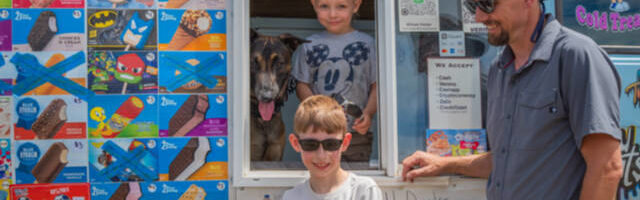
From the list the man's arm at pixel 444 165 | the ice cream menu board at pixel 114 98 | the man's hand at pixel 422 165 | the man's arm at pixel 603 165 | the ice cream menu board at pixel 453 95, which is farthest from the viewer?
the ice cream menu board at pixel 453 95

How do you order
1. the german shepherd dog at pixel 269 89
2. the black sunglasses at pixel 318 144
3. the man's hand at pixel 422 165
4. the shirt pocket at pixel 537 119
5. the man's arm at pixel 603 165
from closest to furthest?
the man's arm at pixel 603 165, the shirt pocket at pixel 537 119, the black sunglasses at pixel 318 144, the man's hand at pixel 422 165, the german shepherd dog at pixel 269 89

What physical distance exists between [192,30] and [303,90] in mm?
904

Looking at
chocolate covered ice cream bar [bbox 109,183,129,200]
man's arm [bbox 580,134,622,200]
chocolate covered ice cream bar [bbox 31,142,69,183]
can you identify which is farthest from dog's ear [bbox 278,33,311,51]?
man's arm [bbox 580,134,622,200]

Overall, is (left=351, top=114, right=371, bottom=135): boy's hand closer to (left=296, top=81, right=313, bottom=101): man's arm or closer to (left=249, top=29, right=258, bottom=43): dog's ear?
(left=296, top=81, right=313, bottom=101): man's arm

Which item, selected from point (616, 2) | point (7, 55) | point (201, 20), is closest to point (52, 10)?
point (7, 55)

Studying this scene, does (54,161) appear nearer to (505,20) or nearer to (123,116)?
(123,116)

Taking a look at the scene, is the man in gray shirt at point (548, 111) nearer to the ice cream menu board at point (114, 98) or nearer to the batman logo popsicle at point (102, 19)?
the ice cream menu board at point (114, 98)

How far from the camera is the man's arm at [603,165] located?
2.07 meters

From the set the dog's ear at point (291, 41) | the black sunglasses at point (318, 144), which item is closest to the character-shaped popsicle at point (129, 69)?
the dog's ear at point (291, 41)

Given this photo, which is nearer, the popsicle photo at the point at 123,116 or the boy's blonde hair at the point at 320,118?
the boy's blonde hair at the point at 320,118

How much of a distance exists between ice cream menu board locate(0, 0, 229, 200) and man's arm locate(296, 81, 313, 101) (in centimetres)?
63

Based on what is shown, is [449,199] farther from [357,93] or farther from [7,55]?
[7,55]

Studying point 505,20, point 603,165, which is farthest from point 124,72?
point 603,165

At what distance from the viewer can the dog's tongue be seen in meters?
3.68
